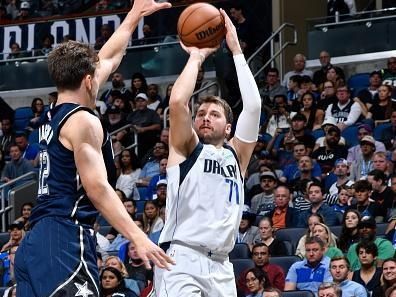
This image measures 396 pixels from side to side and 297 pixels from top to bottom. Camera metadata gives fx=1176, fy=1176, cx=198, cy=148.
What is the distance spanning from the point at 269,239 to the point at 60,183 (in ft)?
25.1

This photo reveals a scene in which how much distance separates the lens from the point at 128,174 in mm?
16406

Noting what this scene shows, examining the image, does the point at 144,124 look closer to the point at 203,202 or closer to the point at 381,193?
the point at 381,193

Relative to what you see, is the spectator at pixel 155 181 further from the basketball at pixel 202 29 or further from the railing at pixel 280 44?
the basketball at pixel 202 29

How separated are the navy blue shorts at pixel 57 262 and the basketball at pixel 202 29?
1.93m

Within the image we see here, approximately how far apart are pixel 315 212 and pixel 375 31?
5.74 m

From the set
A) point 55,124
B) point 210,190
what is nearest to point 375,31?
point 210,190

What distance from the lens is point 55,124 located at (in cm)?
554

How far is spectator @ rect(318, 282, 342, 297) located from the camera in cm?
1059

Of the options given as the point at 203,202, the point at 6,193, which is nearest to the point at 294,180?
the point at 6,193

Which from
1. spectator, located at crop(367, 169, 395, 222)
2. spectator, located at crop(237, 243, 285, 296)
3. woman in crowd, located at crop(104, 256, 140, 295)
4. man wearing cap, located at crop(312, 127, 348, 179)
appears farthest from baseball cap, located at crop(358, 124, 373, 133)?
woman in crowd, located at crop(104, 256, 140, 295)

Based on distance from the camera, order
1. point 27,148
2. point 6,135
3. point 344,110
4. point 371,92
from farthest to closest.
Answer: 1. point 6,135
2. point 27,148
3. point 371,92
4. point 344,110

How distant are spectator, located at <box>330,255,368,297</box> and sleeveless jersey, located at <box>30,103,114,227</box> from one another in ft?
19.0

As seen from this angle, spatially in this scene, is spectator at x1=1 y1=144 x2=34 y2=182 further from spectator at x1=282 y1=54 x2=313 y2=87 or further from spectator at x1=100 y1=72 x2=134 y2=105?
spectator at x1=282 y1=54 x2=313 y2=87

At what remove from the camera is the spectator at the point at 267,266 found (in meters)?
11.9
